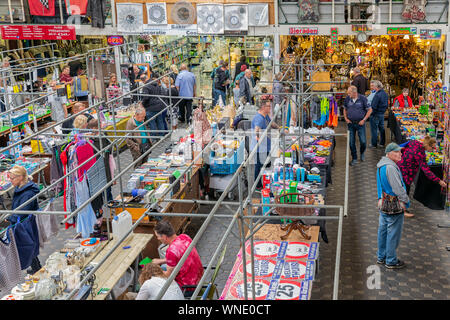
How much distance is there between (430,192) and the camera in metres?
8.44

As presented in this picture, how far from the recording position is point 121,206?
7.08 meters

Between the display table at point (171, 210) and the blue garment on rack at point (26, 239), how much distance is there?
82 cm

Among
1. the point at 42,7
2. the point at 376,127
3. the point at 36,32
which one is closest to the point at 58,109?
the point at 36,32

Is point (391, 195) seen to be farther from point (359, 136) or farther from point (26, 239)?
point (359, 136)

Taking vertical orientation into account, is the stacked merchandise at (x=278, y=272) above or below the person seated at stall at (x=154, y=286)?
below

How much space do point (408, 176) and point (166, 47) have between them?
1049 centimetres

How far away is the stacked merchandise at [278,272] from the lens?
5.21m

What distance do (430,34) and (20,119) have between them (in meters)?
9.34

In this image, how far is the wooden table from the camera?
5438 mm

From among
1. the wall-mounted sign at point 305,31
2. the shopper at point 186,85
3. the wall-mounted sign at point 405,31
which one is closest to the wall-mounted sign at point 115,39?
the shopper at point 186,85

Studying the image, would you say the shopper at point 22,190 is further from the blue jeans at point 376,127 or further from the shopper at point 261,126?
the blue jeans at point 376,127

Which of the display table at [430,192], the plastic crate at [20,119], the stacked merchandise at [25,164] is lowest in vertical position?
the display table at [430,192]

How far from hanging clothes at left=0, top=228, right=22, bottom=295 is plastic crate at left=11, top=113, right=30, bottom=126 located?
5701mm
